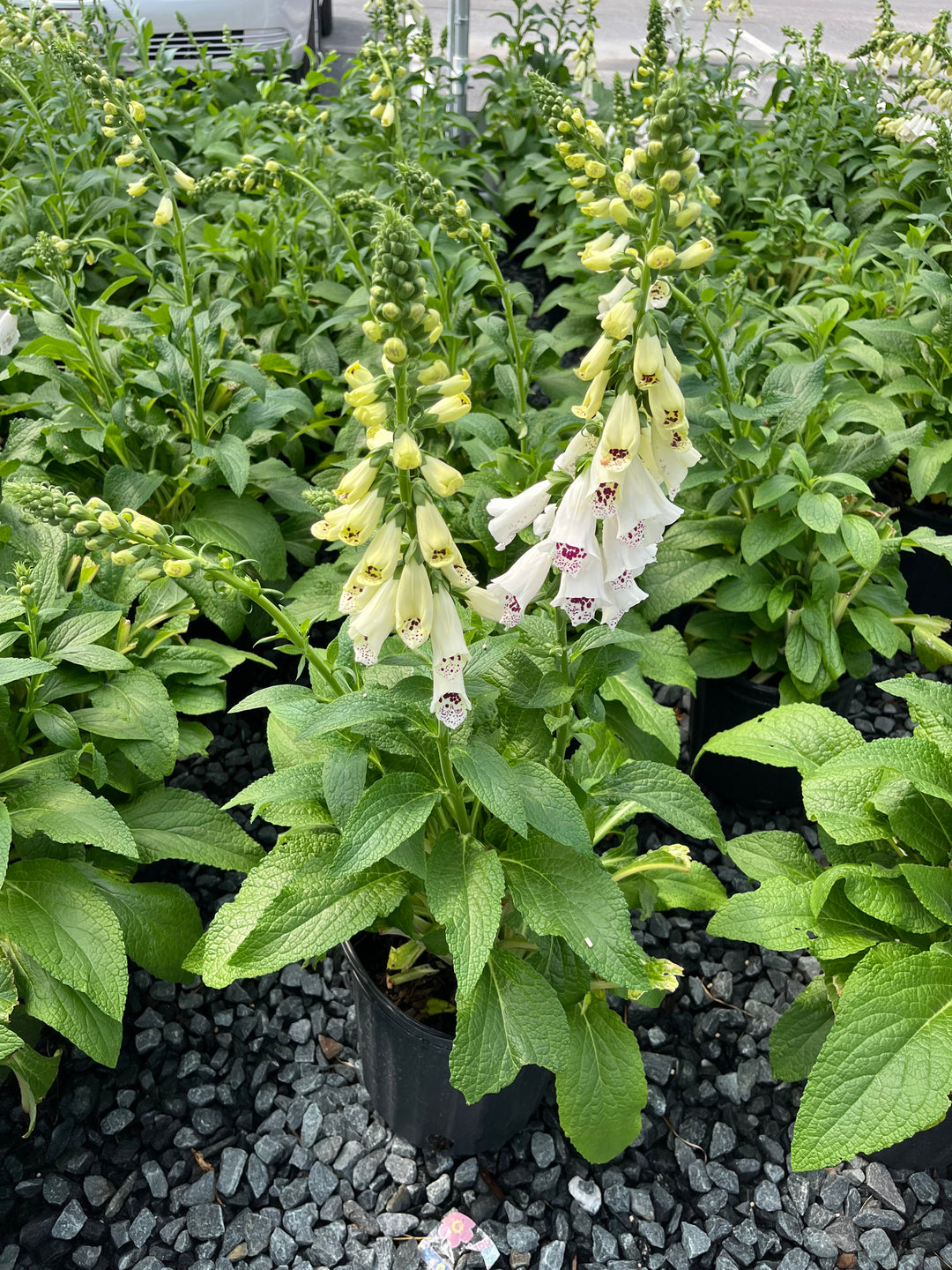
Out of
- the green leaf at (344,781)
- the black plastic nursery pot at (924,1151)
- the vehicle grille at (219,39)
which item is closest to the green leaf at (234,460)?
the green leaf at (344,781)

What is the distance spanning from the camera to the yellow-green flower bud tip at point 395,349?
1.42 meters

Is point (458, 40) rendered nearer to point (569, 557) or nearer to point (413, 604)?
point (569, 557)

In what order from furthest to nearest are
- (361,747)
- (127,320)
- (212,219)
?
(212,219) < (127,320) < (361,747)

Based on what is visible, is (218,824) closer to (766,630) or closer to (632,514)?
(632,514)

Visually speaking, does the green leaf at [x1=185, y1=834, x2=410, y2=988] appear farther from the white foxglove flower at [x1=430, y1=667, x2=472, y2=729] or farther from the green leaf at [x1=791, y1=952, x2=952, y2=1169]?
the green leaf at [x1=791, y1=952, x2=952, y2=1169]

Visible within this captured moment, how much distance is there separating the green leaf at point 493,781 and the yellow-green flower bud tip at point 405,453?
0.58 m

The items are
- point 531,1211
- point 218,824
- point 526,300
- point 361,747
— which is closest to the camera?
point 361,747

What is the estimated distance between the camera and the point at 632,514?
1.75 meters

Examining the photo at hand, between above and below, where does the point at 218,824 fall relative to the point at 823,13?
below

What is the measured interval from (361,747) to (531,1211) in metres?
1.31

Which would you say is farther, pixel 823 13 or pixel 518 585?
pixel 823 13

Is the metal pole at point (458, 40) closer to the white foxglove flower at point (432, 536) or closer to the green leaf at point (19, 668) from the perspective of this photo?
the green leaf at point (19, 668)

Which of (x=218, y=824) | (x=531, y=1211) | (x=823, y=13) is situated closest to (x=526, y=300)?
(x=218, y=824)

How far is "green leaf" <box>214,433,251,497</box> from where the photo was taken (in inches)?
124
